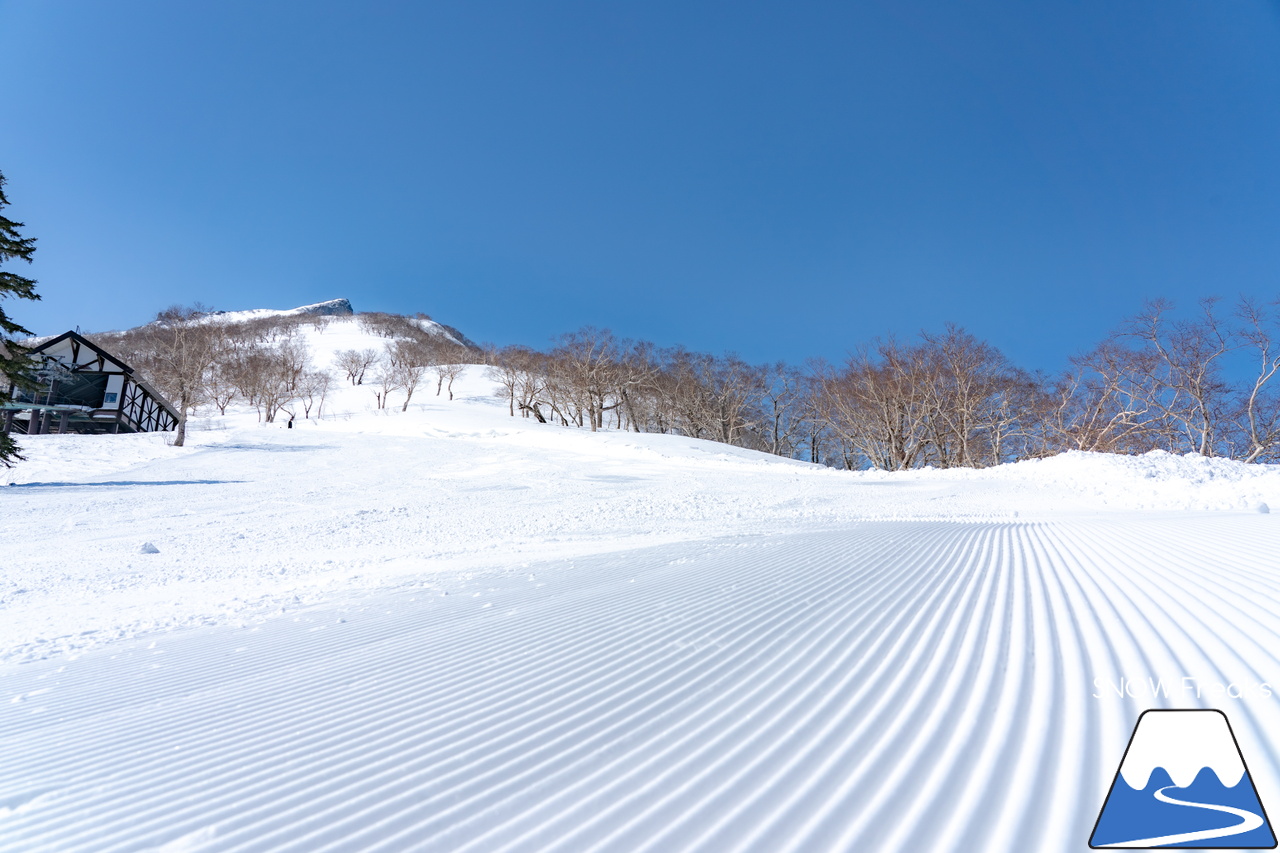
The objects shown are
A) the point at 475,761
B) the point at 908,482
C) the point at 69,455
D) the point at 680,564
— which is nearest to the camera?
the point at 475,761

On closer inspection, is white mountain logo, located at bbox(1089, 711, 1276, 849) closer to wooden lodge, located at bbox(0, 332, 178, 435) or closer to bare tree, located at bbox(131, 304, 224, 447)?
bare tree, located at bbox(131, 304, 224, 447)

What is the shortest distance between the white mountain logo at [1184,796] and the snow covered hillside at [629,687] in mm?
45

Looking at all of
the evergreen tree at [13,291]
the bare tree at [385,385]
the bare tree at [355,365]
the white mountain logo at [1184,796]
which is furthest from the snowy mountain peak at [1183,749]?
the bare tree at [355,365]

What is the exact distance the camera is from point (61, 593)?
611 cm

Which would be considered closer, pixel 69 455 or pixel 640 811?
pixel 640 811

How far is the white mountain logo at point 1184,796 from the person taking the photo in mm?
1279

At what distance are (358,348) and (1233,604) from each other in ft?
298

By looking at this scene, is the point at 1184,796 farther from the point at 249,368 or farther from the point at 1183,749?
the point at 249,368

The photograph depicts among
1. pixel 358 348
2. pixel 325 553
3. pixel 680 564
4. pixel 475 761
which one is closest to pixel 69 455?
pixel 325 553

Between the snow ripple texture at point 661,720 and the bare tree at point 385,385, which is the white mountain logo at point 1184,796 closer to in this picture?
the snow ripple texture at point 661,720

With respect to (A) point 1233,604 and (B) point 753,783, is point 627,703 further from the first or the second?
(A) point 1233,604

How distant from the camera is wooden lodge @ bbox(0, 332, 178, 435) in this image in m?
29.1

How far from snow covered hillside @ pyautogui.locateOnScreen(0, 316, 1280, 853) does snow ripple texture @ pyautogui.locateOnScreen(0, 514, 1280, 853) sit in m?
0.01

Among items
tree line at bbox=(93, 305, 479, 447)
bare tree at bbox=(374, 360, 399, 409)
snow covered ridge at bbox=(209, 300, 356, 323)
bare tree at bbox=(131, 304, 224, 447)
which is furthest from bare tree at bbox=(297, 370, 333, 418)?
snow covered ridge at bbox=(209, 300, 356, 323)
